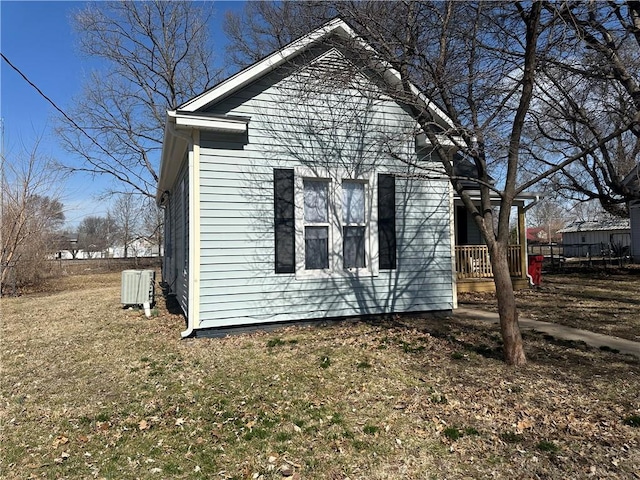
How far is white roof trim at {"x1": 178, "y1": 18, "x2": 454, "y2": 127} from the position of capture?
6758mm

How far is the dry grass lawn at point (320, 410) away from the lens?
3.13 meters

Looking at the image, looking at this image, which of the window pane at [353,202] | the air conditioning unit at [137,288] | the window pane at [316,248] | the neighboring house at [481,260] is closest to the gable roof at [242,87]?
the window pane at [353,202]

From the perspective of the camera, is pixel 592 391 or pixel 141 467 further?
pixel 592 391

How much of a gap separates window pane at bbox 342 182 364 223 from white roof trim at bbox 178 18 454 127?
1.90 metres

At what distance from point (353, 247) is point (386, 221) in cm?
80

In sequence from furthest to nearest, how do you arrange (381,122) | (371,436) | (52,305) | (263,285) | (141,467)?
(52,305) → (381,122) → (263,285) → (371,436) → (141,467)

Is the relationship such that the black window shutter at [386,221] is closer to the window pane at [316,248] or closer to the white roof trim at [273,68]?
the window pane at [316,248]

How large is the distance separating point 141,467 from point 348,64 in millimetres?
5858

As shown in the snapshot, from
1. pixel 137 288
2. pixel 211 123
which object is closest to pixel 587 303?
pixel 211 123

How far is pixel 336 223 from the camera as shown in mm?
7660

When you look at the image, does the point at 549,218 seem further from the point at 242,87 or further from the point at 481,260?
the point at 242,87

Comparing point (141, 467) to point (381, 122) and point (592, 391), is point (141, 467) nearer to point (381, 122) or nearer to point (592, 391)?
point (592, 391)

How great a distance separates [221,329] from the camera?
22.7 ft

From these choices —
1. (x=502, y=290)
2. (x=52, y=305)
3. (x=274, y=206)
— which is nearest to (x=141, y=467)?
(x=502, y=290)
